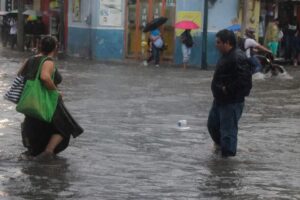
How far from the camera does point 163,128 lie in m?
11.7

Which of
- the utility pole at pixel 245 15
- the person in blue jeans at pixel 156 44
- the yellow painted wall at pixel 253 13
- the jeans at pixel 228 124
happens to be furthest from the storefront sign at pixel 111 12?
the jeans at pixel 228 124

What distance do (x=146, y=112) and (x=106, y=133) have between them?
258cm

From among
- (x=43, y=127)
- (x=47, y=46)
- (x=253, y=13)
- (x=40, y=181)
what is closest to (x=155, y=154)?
(x=43, y=127)

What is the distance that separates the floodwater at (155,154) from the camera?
7520 millimetres

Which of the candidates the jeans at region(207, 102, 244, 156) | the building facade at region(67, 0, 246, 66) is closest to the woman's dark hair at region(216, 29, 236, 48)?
the jeans at region(207, 102, 244, 156)

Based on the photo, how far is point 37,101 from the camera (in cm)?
841

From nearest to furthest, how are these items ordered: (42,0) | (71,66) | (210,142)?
(210,142) → (71,66) → (42,0)

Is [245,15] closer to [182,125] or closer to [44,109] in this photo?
[182,125]

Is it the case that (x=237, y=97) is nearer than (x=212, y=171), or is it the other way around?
(x=212, y=171)

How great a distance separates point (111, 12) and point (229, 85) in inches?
731

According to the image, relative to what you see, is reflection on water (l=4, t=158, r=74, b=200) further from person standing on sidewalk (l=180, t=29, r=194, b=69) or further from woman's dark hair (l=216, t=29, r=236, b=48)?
person standing on sidewalk (l=180, t=29, r=194, b=69)

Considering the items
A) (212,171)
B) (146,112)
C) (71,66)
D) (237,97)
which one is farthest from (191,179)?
(71,66)

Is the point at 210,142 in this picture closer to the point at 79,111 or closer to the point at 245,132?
the point at 245,132

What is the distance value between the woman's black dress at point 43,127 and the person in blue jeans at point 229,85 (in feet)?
6.00
